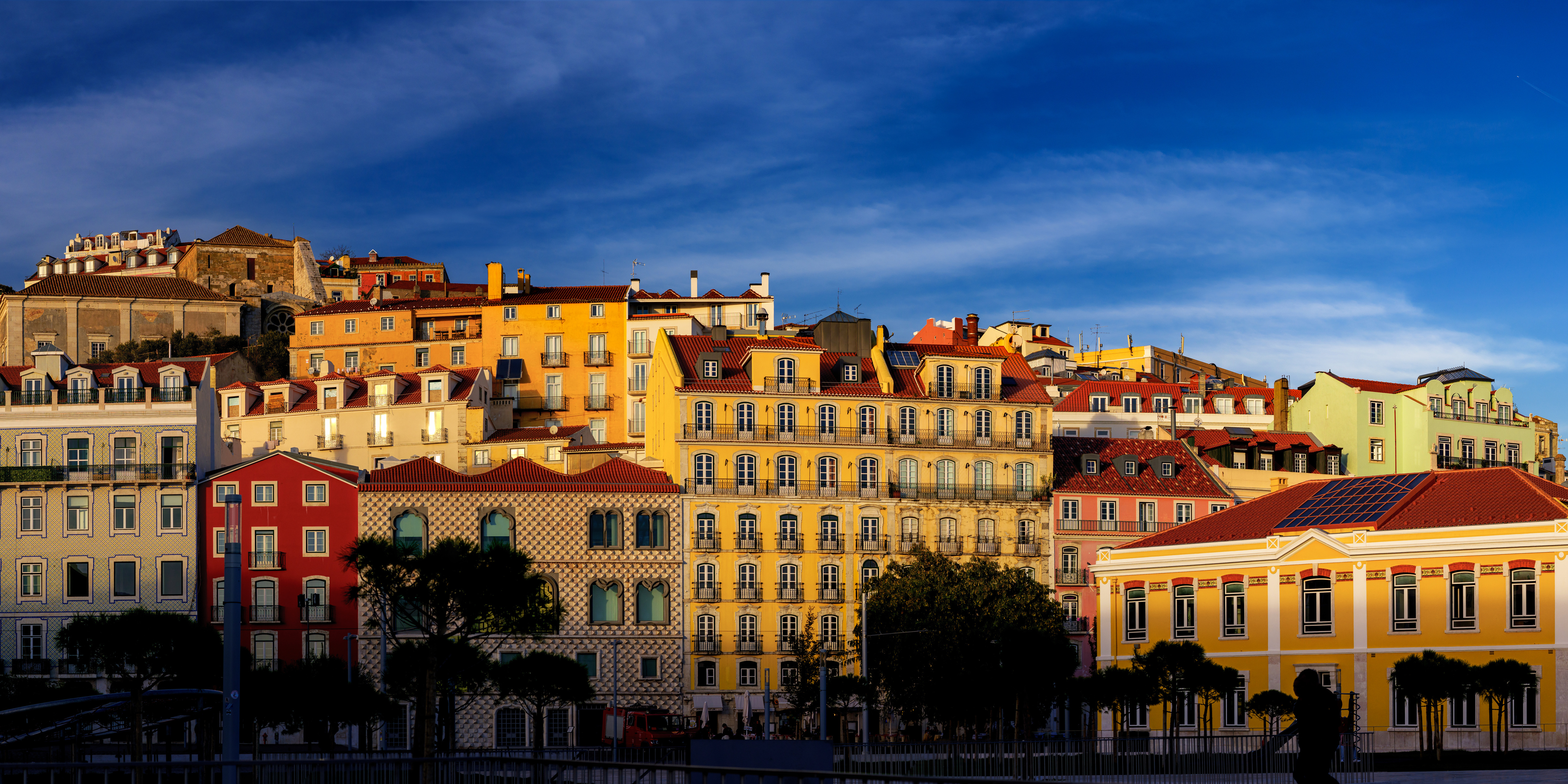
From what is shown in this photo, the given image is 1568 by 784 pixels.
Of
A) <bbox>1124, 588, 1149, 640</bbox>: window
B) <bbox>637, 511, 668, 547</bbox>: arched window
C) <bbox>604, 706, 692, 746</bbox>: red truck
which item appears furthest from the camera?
<bbox>637, 511, 668, 547</bbox>: arched window

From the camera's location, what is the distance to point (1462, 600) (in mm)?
60812

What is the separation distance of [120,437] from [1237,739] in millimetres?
58536

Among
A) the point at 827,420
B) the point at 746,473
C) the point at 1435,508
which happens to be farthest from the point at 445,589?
the point at 827,420

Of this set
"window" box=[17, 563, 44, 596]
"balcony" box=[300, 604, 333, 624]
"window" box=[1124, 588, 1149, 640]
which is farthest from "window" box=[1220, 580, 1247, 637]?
"window" box=[17, 563, 44, 596]

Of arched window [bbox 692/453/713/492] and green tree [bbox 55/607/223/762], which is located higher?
arched window [bbox 692/453/713/492]

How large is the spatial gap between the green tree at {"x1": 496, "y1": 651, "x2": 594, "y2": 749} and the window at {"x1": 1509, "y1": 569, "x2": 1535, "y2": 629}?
31873mm

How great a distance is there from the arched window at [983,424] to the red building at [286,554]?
30747mm

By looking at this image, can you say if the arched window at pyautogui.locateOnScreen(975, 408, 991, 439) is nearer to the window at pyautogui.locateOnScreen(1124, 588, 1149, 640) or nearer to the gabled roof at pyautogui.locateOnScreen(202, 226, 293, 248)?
the window at pyautogui.locateOnScreen(1124, 588, 1149, 640)

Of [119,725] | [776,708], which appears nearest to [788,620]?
[776,708]

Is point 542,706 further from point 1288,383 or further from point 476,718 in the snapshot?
point 1288,383

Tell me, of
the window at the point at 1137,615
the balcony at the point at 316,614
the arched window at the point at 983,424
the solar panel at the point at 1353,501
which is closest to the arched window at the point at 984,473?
the arched window at the point at 983,424

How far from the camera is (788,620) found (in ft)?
291

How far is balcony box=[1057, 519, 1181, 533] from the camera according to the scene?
306 ft

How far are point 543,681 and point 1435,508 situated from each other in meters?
31.4
